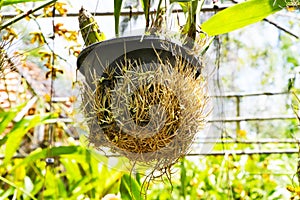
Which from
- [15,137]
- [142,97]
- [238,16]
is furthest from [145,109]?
[15,137]

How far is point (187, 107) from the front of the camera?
0.80m

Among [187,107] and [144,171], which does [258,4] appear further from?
[144,171]

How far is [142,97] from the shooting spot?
2.58 ft

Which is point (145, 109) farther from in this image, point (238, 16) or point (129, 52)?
point (238, 16)

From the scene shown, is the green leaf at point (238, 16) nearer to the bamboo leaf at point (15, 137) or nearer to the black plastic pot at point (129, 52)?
the black plastic pot at point (129, 52)

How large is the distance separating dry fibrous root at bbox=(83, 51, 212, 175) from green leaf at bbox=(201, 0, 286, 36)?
8 centimetres

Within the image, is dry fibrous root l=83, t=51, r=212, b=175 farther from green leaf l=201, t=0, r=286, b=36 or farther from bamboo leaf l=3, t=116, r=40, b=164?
bamboo leaf l=3, t=116, r=40, b=164

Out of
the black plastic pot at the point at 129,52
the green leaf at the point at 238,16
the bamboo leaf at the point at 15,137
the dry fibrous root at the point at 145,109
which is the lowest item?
the bamboo leaf at the point at 15,137

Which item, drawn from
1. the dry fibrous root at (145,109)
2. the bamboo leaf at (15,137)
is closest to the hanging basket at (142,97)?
the dry fibrous root at (145,109)

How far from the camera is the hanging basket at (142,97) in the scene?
2.57 ft

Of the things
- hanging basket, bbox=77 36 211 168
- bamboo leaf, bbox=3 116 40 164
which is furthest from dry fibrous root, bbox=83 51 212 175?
bamboo leaf, bbox=3 116 40 164

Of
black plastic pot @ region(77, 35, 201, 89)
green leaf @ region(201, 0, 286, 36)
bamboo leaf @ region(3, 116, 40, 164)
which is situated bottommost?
bamboo leaf @ region(3, 116, 40, 164)

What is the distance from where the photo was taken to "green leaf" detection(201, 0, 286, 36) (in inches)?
33.3

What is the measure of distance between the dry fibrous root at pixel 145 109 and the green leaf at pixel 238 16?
0.08 m
